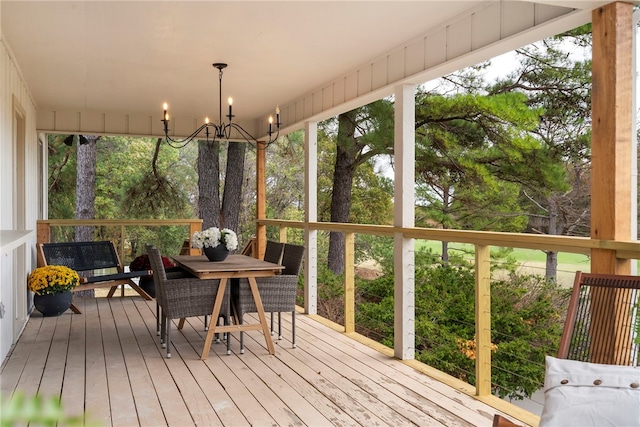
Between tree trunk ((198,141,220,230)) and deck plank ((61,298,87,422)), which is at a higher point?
tree trunk ((198,141,220,230))

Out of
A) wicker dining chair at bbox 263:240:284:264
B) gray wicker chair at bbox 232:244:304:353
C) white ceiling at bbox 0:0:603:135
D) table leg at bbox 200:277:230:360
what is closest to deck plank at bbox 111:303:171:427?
table leg at bbox 200:277:230:360

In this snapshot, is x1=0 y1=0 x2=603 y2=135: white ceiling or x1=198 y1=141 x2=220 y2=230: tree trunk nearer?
x1=0 y1=0 x2=603 y2=135: white ceiling

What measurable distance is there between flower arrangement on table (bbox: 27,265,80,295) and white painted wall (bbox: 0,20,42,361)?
115mm

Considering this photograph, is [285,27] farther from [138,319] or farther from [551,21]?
[138,319]

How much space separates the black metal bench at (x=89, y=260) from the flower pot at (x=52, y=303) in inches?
10.5

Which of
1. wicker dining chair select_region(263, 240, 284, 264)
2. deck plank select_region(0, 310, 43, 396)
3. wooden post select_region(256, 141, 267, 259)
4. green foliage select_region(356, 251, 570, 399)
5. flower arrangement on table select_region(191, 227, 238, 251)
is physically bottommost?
green foliage select_region(356, 251, 570, 399)

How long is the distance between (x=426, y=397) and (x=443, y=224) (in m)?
6.38

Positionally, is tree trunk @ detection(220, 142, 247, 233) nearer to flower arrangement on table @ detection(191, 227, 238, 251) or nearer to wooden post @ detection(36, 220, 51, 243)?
wooden post @ detection(36, 220, 51, 243)

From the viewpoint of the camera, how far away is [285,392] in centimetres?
377

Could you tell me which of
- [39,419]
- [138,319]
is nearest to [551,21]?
[39,419]

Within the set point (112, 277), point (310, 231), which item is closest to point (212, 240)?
point (310, 231)

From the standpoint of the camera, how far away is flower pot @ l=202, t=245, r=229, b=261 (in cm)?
514

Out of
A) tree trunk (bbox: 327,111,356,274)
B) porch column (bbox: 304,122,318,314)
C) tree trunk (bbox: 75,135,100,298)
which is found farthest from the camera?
tree trunk (bbox: 75,135,100,298)

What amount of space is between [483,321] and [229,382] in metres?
1.67
